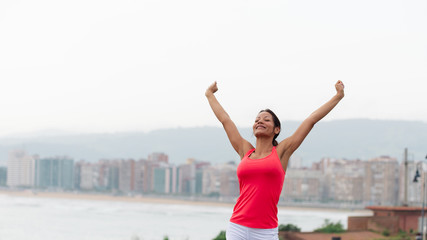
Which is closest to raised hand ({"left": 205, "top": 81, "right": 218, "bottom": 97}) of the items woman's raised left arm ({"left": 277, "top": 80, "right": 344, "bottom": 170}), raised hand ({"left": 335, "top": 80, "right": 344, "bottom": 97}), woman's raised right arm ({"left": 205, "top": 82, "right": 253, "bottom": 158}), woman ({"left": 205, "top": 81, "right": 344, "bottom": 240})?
woman's raised right arm ({"left": 205, "top": 82, "right": 253, "bottom": 158})

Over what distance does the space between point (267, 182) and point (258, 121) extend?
0.29 meters

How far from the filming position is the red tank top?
3.09m

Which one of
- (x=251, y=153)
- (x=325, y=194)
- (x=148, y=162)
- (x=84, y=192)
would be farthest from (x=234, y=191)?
(x=251, y=153)

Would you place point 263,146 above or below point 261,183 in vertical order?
above

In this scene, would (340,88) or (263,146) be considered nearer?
(263,146)

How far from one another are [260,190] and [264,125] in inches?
11.9

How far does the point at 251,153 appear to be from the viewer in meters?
3.25

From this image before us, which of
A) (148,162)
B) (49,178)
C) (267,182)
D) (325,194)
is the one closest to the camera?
(267,182)

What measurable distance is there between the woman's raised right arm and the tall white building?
617 feet

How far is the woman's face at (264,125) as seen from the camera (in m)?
3.22

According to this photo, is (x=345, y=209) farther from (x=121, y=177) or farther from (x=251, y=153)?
(x=251, y=153)

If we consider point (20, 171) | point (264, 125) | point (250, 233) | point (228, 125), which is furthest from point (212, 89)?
point (20, 171)

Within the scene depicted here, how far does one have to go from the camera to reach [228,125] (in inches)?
135

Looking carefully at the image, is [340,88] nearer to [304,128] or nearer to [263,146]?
[304,128]
